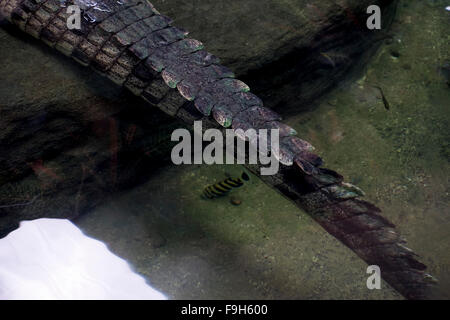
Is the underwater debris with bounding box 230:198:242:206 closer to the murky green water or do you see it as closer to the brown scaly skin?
the murky green water

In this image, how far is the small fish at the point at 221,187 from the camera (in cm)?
282

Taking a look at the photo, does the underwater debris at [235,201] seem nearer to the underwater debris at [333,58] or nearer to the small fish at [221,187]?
the small fish at [221,187]

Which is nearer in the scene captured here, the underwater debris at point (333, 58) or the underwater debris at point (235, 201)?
the underwater debris at point (235, 201)

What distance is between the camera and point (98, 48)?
271 cm

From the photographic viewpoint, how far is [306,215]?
2830mm

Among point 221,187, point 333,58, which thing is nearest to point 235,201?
point 221,187

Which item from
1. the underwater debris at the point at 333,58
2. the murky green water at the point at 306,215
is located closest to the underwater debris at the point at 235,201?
the murky green water at the point at 306,215

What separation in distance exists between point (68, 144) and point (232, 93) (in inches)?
42.1

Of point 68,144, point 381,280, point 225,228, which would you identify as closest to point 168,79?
point 68,144

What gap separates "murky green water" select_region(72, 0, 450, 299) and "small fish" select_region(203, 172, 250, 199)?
0.05 m

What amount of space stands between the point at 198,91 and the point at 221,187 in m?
0.66

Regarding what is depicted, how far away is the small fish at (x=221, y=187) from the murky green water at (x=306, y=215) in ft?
0.16

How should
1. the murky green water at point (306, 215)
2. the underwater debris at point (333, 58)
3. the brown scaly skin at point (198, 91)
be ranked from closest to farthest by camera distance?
the brown scaly skin at point (198, 91), the murky green water at point (306, 215), the underwater debris at point (333, 58)
